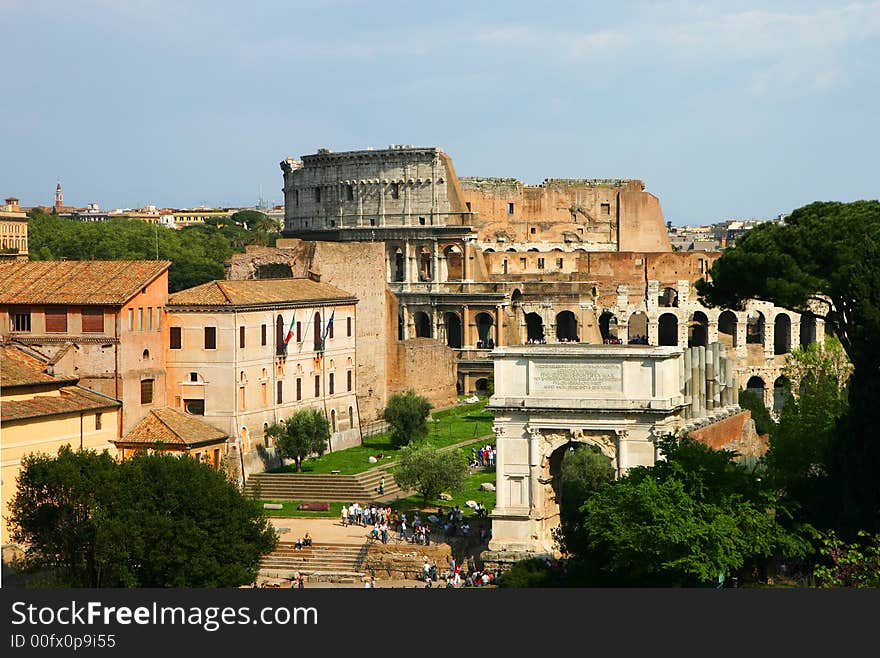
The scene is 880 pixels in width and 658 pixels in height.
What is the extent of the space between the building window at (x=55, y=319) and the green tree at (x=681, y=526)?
709 inches

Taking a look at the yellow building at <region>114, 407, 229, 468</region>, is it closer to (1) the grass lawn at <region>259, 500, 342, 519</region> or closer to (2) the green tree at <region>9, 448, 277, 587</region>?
(1) the grass lawn at <region>259, 500, 342, 519</region>

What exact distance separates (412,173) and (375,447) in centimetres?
4613

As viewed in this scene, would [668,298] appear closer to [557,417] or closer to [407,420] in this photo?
[407,420]

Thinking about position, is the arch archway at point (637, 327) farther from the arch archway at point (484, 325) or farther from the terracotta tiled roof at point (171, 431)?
the terracotta tiled roof at point (171, 431)

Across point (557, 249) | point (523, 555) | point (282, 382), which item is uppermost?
point (557, 249)

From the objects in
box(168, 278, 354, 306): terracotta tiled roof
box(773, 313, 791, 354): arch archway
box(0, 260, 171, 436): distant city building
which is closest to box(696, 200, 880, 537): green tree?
box(168, 278, 354, 306): terracotta tiled roof

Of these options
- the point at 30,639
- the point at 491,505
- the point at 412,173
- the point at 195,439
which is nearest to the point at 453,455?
the point at 491,505

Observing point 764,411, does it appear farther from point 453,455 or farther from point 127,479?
point 127,479

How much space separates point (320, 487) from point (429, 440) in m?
10.9

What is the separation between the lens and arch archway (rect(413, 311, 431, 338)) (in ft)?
336

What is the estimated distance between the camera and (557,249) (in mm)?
118938

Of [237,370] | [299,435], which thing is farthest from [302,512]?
[237,370]

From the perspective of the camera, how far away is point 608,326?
109 meters

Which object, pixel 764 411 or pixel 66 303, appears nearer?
pixel 66 303
